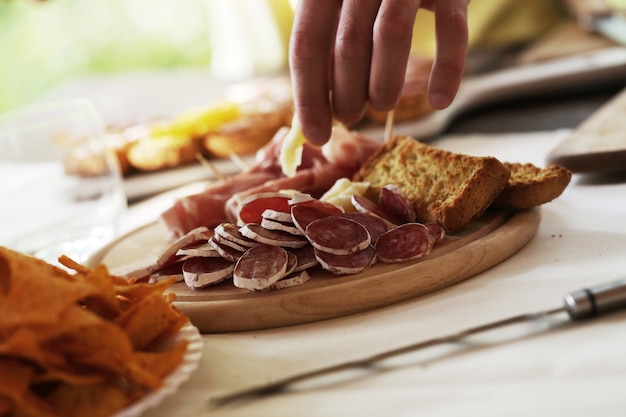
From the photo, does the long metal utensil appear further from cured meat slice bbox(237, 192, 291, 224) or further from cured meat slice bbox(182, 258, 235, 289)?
cured meat slice bbox(237, 192, 291, 224)

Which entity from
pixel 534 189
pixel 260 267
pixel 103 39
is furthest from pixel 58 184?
pixel 103 39

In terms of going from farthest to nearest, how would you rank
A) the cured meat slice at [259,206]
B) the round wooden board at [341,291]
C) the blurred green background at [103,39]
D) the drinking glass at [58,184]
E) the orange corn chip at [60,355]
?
the blurred green background at [103,39], the drinking glass at [58,184], the cured meat slice at [259,206], the round wooden board at [341,291], the orange corn chip at [60,355]

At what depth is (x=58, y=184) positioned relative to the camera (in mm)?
2135

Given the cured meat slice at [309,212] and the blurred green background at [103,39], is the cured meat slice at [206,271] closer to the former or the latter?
the cured meat slice at [309,212]

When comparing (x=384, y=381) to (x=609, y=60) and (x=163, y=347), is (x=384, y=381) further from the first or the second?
(x=609, y=60)

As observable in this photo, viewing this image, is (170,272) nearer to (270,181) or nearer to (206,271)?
(206,271)

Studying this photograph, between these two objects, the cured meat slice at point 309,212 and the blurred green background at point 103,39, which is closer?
the cured meat slice at point 309,212

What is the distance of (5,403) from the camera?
864mm

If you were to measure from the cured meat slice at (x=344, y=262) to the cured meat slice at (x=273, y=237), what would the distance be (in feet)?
0.15

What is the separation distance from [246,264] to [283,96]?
6.03 ft

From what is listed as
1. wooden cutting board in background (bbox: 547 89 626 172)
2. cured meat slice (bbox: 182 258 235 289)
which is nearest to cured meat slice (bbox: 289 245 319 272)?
cured meat slice (bbox: 182 258 235 289)

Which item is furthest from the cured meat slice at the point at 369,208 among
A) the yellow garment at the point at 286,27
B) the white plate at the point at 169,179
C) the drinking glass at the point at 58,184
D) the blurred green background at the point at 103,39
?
the blurred green background at the point at 103,39

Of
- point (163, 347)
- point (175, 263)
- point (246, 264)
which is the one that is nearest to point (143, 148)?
point (175, 263)

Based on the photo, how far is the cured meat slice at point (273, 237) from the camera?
1.30 m
